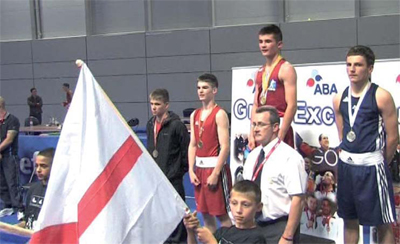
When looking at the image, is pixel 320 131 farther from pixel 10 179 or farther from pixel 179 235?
pixel 10 179

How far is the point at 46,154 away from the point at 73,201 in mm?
1402

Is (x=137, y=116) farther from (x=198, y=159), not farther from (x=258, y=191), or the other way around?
(x=258, y=191)

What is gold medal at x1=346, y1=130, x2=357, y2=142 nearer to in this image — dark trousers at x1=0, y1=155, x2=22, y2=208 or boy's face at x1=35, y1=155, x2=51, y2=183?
boy's face at x1=35, y1=155, x2=51, y2=183

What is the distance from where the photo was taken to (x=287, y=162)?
320 cm

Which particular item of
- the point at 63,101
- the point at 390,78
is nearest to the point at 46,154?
the point at 390,78

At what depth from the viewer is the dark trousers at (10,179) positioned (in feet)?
23.7

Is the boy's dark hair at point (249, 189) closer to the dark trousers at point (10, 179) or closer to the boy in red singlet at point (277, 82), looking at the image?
the boy in red singlet at point (277, 82)

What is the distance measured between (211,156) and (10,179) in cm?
379

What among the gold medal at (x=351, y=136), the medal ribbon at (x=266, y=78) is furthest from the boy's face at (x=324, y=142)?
the gold medal at (x=351, y=136)

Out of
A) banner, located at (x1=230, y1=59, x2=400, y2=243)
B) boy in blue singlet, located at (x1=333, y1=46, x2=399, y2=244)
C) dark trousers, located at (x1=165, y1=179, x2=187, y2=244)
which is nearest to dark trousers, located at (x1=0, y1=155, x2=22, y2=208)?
dark trousers, located at (x1=165, y1=179, x2=187, y2=244)

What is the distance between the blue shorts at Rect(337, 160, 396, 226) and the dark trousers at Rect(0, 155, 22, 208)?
5.06 meters

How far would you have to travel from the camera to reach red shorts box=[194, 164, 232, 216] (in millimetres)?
4527

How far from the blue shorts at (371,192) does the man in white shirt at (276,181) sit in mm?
501

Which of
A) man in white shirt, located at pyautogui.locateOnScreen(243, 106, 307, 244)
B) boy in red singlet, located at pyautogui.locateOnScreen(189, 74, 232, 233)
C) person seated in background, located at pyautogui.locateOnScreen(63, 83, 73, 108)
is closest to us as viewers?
man in white shirt, located at pyautogui.locateOnScreen(243, 106, 307, 244)
